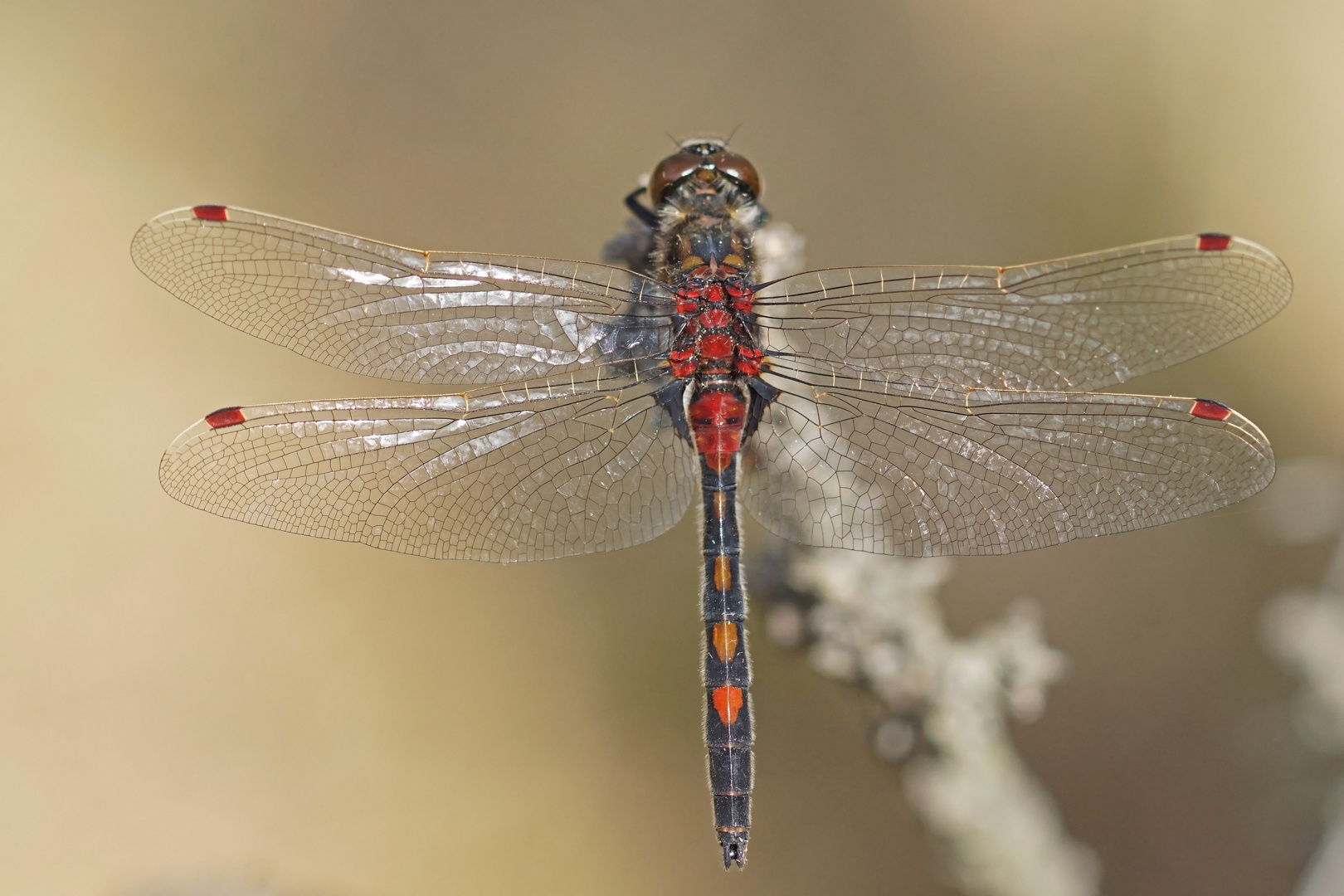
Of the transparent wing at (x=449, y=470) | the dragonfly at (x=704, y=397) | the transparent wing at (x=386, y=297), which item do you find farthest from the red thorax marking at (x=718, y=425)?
the transparent wing at (x=386, y=297)

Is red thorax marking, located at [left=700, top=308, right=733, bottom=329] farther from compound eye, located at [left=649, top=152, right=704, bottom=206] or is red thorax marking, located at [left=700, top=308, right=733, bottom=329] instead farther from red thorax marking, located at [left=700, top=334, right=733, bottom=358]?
compound eye, located at [left=649, top=152, right=704, bottom=206]

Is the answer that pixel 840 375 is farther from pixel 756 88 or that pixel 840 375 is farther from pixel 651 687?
pixel 756 88

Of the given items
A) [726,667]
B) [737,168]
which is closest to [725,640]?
[726,667]

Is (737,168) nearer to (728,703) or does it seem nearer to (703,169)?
(703,169)

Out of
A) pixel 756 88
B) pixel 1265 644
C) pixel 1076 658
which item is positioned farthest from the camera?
pixel 756 88

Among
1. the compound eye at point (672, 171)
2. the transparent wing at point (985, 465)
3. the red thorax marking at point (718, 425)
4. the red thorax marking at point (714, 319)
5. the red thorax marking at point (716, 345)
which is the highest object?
the compound eye at point (672, 171)

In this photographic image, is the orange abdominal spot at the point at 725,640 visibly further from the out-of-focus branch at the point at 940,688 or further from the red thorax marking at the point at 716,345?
the red thorax marking at the point at 716,345

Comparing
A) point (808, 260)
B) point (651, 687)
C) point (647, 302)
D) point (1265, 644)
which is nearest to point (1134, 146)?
point (808, 260)
